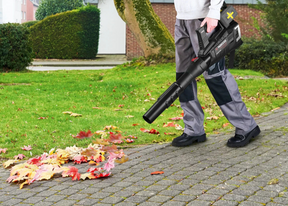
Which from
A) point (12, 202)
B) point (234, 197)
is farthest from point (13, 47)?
point (234, 197)

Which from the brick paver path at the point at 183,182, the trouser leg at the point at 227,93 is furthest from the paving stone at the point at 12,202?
the trouser leg at the point at 227,93

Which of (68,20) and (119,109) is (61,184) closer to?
(119,109)

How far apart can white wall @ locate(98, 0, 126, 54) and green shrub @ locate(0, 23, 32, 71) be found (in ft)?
40.4

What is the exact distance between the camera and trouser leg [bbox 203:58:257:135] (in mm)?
3830

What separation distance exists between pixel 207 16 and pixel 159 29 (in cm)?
855

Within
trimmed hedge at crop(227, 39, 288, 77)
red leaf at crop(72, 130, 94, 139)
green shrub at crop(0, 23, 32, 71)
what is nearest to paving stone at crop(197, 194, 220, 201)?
red leaf at crop(72, 130, 94, 139)

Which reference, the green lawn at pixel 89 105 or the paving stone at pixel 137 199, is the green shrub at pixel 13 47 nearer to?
the green lawn at pixel 89 105

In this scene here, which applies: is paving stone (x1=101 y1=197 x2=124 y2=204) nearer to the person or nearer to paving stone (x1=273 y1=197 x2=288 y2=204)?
paving stone (x1=273 y1=197 x2=288 y2=204)

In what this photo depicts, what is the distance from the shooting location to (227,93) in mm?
3848

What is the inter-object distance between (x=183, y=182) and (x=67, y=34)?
19.6 meters

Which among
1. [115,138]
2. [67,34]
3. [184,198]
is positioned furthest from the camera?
[67,34]

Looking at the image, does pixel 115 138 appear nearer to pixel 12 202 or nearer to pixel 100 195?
pixel 100 195

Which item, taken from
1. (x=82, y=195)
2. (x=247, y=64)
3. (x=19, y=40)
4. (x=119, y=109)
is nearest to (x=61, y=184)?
(x=82, y=195)

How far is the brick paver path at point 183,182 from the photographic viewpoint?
2824 millimetres
